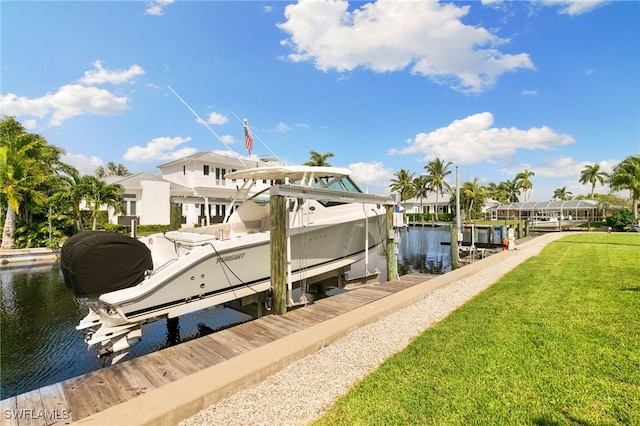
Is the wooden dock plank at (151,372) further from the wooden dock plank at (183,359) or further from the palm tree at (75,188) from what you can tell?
the palm tree at (75,188)

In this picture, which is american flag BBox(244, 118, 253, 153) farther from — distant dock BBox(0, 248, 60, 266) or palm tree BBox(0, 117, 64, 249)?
palm tree BBox(0, 117, 64, 249)

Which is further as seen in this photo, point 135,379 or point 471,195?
point 471,195

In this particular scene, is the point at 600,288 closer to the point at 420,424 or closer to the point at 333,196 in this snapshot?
the point at 333,196

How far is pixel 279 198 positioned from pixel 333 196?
176 centimetres

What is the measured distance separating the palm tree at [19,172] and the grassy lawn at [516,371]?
2265cm

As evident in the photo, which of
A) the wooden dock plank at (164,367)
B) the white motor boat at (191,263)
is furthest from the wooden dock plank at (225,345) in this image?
the white motor boat at (191,263)

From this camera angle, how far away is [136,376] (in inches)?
147

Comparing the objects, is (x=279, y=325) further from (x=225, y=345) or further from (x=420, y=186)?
(x=420, y=186)

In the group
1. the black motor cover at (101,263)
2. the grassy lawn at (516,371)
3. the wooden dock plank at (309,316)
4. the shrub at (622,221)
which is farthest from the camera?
the shrub at (622,221)

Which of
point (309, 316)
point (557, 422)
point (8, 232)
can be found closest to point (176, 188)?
point (8, 232)

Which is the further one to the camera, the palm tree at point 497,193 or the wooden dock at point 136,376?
the palm tree at point 497,193

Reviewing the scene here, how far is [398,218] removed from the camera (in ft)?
30.7

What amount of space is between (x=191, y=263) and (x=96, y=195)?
19989 mm

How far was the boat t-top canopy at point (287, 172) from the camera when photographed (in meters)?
7.32
